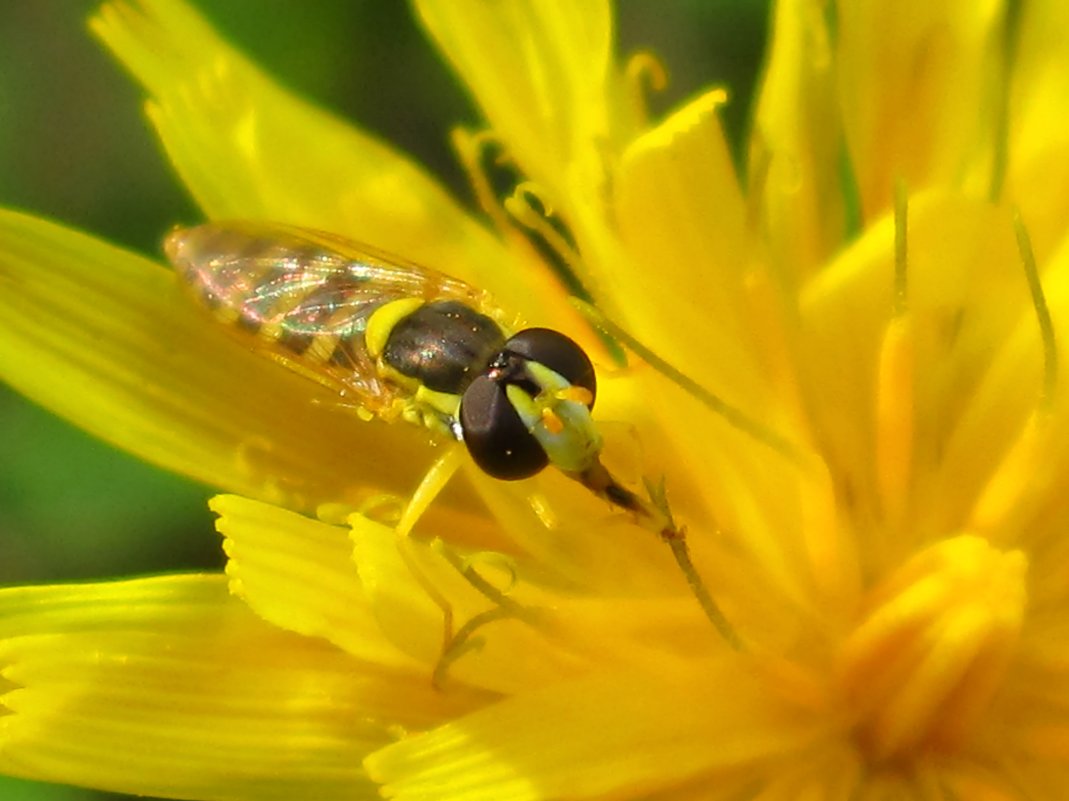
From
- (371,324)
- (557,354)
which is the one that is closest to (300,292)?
(371,324)

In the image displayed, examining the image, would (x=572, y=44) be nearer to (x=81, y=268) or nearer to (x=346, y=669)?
(x=81, y=268)

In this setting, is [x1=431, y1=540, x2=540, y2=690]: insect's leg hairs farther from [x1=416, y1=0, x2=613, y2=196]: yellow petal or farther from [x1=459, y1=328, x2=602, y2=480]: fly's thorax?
[x1=416, y1=0, x2=613, y2=196]: yellow petal

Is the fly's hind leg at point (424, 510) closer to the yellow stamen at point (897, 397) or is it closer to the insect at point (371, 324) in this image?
the insect at point (371, 324)

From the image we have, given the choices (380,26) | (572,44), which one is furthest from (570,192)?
(380,26)

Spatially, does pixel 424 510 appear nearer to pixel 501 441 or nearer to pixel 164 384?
pixel 501 441

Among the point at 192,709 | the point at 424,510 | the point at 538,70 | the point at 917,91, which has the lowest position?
the point at 192,709
